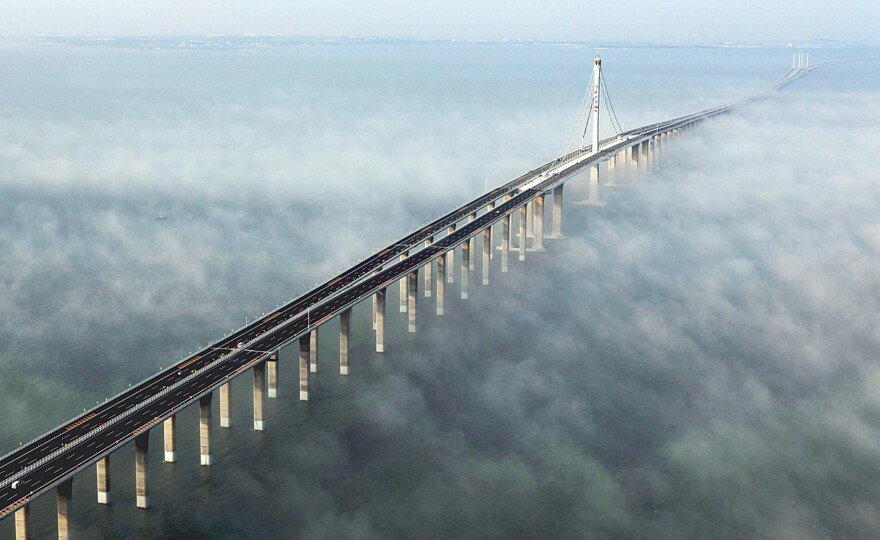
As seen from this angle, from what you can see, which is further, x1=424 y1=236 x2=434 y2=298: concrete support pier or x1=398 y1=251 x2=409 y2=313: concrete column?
x1=424 y1=236 x2=434 y2=298: concrete support pier

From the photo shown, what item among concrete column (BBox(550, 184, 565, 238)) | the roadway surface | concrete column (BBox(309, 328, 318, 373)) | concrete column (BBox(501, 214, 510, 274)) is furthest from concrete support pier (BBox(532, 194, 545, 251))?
concrete column (BBox(309, 328, 318, 373))

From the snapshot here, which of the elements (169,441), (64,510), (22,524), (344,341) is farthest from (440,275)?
(22,524)

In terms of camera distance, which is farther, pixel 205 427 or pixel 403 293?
pixel 403 293

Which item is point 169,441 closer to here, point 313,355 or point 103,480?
point 103,480

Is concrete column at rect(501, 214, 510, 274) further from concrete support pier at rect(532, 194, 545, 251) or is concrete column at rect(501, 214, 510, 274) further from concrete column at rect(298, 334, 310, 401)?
concrete column at rect(298, 334, 310, 401)

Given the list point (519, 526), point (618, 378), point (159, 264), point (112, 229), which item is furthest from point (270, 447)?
point (112, 229)

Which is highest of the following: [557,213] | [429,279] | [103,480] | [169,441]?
[557,213]

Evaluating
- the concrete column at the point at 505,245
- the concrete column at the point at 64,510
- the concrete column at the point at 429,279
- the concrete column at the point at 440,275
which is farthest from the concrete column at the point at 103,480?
the concrete column at the point at 505,245

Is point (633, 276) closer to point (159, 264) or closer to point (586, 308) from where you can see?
point (586, 308)
